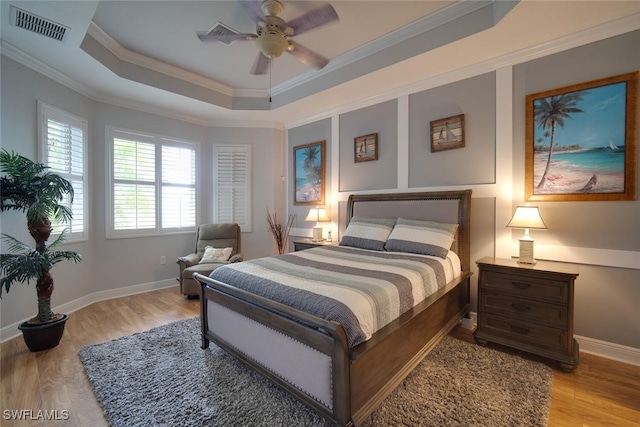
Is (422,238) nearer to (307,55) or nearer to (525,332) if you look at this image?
(525,332)

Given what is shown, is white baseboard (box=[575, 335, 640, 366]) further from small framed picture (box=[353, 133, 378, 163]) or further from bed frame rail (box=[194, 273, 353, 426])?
small framed picture (box=[353, 133, 378, 163])

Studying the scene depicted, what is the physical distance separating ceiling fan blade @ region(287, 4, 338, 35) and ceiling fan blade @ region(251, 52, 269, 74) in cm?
47

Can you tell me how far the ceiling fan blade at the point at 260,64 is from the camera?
2.55 meters

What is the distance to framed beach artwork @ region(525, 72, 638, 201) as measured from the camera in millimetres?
2229

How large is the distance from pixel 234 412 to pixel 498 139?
10.9ft

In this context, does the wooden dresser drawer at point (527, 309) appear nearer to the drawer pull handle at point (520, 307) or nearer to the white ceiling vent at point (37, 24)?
the drawer pull handle at point (520, 307)

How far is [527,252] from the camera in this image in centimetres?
243

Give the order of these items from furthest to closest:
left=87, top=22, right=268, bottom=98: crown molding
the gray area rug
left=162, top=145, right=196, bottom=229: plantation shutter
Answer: left=162, top=145, right=196, bottom=229: plantation shutter < left=87, top=22, right=268, bottom=98: crown molding < the gray area rug

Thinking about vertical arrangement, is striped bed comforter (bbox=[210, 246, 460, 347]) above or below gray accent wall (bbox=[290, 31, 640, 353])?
below

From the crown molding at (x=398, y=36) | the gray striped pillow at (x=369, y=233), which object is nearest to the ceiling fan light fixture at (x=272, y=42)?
the crown molding at (x=398, y=36)

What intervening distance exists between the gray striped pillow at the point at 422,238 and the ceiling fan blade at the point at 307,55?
74.0 inches

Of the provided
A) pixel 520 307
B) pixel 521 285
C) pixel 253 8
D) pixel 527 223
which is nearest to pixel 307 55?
pixel 253 8

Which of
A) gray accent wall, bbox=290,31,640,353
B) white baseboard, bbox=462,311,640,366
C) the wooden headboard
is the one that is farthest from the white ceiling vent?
white baseboard, bbox=462,311,640,366

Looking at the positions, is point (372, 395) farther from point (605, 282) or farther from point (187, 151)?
point (187, 151)
